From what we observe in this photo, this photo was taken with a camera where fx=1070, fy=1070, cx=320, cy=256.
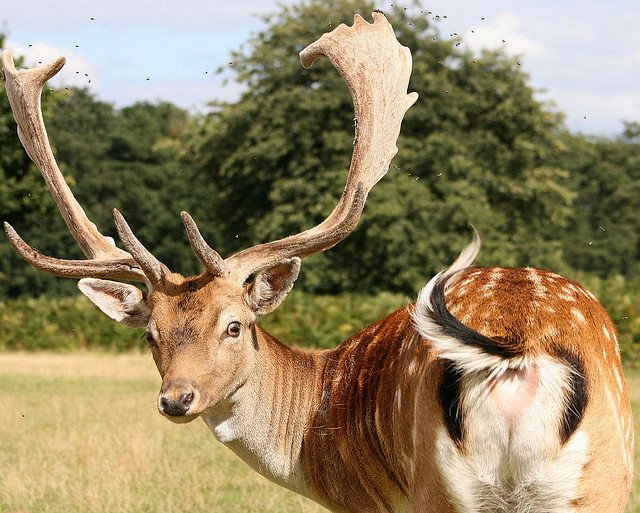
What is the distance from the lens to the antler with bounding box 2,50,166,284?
525 cm

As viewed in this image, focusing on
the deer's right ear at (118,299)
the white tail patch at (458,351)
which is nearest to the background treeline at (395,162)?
the deer's right ear at (118,299)

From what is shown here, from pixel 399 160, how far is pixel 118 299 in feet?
83.9

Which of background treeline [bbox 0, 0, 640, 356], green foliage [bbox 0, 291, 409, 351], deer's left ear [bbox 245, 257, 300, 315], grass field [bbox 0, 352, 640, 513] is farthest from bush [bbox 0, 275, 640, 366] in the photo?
deer's left ear [bbox 245, 257, 300, 315]

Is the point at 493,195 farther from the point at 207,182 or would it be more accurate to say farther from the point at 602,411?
the point at 602,411

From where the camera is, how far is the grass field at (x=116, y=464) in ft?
23.4

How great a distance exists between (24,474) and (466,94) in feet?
85.6

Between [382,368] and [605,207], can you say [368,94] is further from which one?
[605,207]

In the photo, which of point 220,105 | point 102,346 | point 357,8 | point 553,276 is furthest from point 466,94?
point 553,276

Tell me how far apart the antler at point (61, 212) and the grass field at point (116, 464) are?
764mm

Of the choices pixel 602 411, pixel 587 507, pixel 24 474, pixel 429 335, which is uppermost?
pixel 429 335

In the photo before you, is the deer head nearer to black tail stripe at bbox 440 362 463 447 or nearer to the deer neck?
the deer neck

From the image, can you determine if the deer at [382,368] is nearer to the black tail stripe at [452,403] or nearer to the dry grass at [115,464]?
the black tail stripe at [452,403]

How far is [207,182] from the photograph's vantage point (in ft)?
114

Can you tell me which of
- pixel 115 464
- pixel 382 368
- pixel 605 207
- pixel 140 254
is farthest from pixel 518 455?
pixel 605 207
